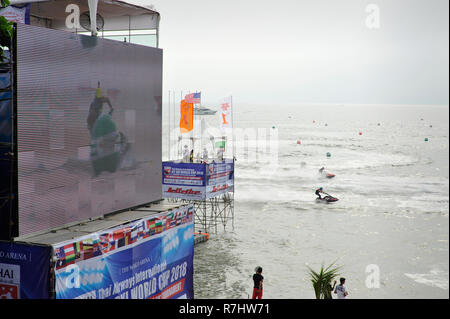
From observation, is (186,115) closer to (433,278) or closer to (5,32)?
(433,278)

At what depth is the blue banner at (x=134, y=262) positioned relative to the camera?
33.4 ft

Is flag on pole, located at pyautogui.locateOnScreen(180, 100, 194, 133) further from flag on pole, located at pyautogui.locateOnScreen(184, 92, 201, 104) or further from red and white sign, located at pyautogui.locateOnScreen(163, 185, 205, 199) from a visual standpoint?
red and white sign, located at pyautogui.locateOnScreen(163, 185, 205, 199)

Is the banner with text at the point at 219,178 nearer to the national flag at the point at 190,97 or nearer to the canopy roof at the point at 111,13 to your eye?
the national flag at the point at 190,97

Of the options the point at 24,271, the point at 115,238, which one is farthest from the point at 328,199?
the point at 24,271

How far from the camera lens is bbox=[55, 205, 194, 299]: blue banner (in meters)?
10.2

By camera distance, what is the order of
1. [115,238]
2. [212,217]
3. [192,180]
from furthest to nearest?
[212,217]
[192,180]
[115,238]

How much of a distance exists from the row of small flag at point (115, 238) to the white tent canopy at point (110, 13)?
6138mm

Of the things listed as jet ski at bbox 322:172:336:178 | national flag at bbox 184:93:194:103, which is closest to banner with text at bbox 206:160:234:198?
national flag at bbox 184:93:194:103

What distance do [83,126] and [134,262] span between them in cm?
362

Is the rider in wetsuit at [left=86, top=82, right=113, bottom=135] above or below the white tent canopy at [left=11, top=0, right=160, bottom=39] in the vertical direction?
below

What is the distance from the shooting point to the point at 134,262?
1206 cm

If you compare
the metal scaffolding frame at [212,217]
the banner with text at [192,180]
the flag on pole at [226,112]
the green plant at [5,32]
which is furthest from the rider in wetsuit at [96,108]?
the flag on pole at [226,112]
